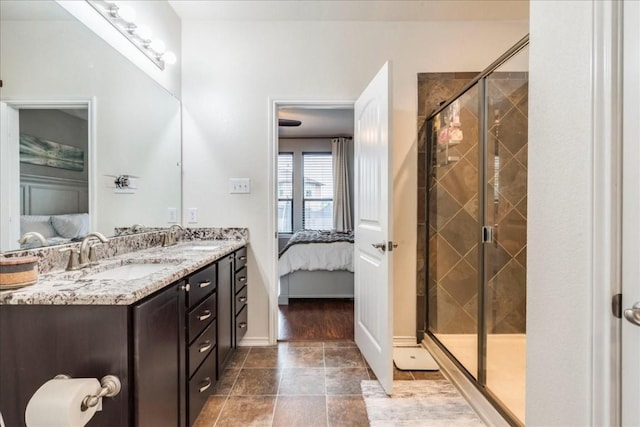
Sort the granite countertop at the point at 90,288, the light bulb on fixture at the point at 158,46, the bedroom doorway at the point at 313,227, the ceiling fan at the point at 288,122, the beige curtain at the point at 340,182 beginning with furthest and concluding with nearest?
the beige curtain at the point at 340,182
the ceiling fan at the point at 288,122
the bedroom doorway at the point at 313,227
the light bulb on fixture at the point at 158,46
the granite countertop at the point at 90,288

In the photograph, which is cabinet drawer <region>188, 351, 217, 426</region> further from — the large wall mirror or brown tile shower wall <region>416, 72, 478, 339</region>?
brown tile shower wall <region>416, 72, 478, 339</region>

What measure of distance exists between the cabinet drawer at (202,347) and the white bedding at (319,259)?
6.16 feet

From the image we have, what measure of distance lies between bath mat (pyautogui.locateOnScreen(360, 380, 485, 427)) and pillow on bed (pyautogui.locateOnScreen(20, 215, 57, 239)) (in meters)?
1.81

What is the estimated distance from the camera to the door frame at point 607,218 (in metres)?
0.76

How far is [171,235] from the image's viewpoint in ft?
7.77

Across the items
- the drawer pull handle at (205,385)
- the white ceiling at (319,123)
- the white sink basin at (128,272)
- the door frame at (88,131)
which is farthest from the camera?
the white ceiling at (319,123)

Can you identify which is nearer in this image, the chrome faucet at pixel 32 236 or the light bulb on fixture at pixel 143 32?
the chrome faucet at pixel 32 236

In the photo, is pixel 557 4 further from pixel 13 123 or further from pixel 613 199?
pixel 13 123

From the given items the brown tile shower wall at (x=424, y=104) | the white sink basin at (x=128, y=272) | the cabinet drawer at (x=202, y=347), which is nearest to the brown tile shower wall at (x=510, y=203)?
the brown tile shower wall at (x=424, y=104)

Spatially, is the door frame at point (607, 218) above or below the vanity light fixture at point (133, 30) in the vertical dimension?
below

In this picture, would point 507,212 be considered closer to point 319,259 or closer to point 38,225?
point 319,259

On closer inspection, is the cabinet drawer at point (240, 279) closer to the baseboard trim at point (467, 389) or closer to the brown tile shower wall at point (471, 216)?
the brown tile shower wall at point (471, 216)

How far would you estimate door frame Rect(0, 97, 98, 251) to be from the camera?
1164 mm

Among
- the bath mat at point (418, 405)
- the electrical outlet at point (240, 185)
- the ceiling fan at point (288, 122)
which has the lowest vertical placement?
the bath mat at point (418, 405)
